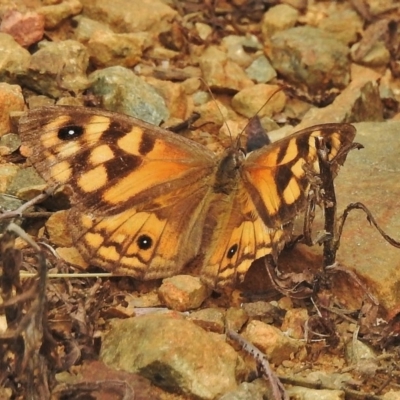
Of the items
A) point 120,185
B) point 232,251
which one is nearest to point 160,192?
point 120,185

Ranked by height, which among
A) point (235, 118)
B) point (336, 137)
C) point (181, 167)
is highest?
point (336, 137)

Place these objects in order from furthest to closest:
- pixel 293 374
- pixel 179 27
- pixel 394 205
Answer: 1. pixel 179 27
2. pixel 394 205
3. pixel 293 374

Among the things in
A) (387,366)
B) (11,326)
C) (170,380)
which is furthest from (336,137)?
(11,326)

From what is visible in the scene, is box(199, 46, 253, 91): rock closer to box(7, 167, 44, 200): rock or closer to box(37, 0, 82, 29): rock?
box(37, 0, 82, 29): rock

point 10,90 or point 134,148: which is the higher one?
point 134,148

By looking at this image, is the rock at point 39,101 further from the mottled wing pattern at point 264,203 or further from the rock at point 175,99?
the mottled wing pattern at point 264,203

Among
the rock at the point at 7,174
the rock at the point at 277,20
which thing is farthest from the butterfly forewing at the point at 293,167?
the rock at the point at 277,20

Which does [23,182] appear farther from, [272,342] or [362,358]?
[362,358]

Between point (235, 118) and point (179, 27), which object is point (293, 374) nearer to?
point (235, 118)
